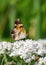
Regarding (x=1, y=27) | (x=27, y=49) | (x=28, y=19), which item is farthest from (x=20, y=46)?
(x=28, y=19)

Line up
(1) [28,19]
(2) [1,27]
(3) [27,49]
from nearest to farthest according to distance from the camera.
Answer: (3) [27,49] → (2) [1,27] → (1) [28,19]

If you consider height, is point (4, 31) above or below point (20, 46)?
below

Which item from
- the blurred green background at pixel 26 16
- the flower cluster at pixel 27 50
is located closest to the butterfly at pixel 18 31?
the flower cluster at pixel 27 50

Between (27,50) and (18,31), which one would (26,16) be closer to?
(18,31)

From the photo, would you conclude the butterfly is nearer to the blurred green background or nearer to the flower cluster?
the flower cluster

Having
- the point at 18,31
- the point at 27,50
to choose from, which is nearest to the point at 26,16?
the point at 18,31

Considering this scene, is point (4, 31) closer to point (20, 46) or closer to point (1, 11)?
point (1, 11)

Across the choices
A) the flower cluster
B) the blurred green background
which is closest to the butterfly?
the flower cluster
